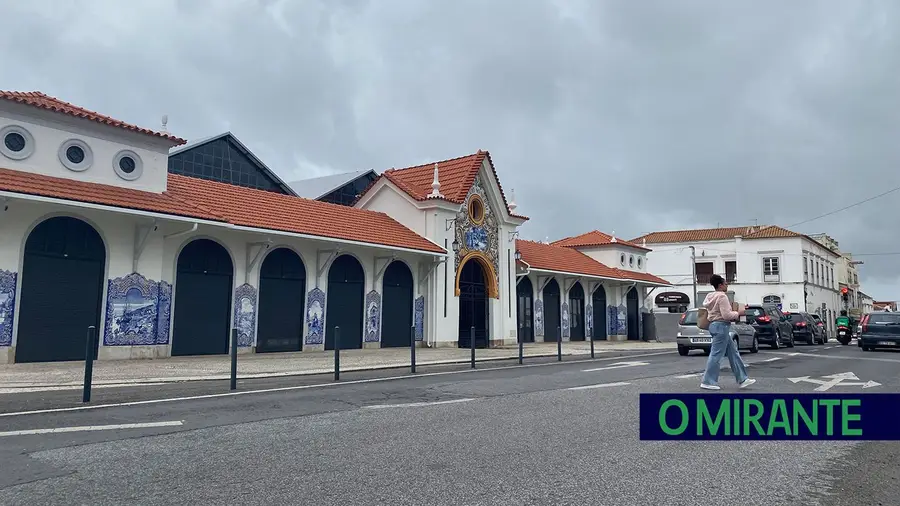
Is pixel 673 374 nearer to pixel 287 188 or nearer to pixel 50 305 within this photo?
pixel 50 305

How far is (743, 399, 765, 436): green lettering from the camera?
6545 millimetres

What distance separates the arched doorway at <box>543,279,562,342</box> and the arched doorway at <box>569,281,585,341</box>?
1126mm

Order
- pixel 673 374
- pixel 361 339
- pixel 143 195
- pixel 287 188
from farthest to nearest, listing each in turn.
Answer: pixel 287 188
pixel 361 339
pixel 143 195
pixel 673 374

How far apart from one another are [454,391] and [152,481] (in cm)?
578

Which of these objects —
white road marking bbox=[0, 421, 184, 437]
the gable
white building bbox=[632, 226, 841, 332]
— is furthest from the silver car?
white building bbox=[632, 226, 841, 332]

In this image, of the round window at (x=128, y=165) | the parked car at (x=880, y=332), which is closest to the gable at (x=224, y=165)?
the round window at (x=128, y=165)

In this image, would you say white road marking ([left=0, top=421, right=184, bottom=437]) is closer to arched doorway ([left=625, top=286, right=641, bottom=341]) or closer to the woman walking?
the woman walking

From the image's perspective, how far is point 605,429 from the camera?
673cm

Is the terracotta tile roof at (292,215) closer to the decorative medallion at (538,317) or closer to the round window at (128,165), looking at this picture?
the round window at (128,165)

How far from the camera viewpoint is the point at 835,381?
11.4 metres

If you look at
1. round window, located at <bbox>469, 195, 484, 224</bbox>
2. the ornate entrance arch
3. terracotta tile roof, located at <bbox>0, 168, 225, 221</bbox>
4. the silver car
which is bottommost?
the silver car

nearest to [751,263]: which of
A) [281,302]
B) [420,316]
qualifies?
[420,316]

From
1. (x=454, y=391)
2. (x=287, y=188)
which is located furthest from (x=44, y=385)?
(x=287, y=188)

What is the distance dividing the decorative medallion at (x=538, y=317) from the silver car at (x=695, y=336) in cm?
1077
